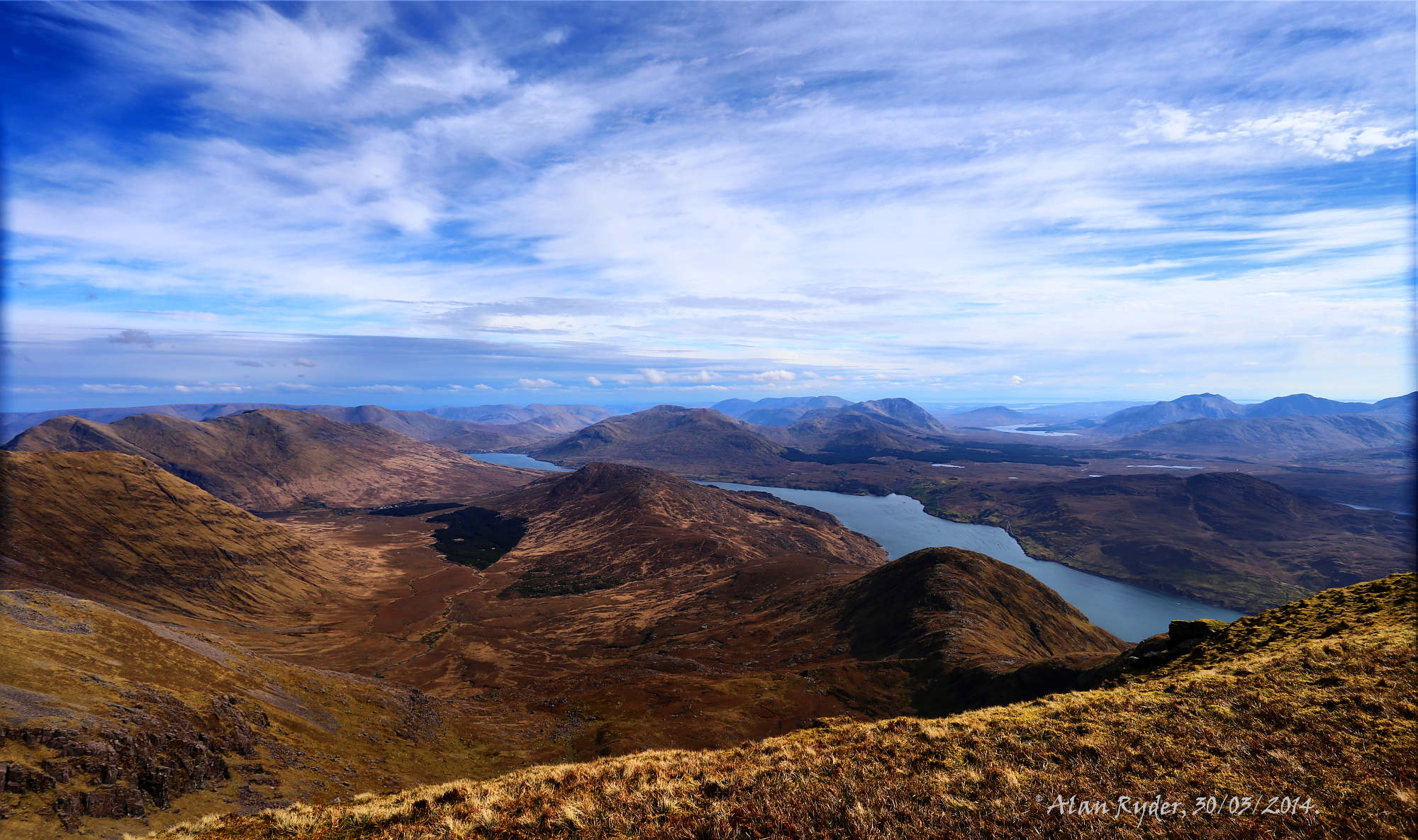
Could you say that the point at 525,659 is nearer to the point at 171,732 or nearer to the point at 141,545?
the point at 171,732

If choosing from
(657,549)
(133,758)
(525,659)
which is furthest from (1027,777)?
(657,549)

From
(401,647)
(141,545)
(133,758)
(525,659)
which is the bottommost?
(525,659)

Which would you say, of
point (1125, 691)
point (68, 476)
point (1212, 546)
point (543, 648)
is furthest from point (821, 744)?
point (1212, 546)

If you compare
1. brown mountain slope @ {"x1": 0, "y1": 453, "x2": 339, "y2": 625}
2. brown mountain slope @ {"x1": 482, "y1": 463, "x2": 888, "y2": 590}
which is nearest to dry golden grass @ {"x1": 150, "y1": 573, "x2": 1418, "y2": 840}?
brown mountain slope @ {"x1": 0, "y1": 453, "x2": 339, "y2": 625}

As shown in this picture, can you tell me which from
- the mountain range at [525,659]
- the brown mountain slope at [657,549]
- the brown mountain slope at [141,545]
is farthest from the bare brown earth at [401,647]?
the brown mountain slope at [657,549]

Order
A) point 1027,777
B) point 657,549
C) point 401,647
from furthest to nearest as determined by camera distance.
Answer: point 657,549 < point 401,647 < point 1027,777

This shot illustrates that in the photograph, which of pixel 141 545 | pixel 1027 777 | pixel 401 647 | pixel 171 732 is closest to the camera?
pixel 1027 777
